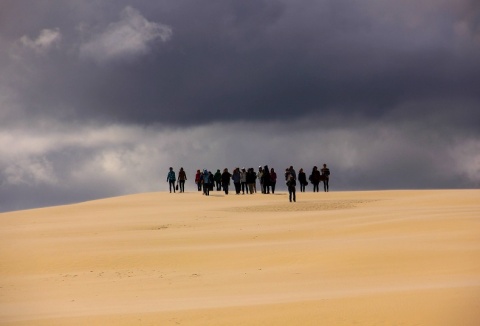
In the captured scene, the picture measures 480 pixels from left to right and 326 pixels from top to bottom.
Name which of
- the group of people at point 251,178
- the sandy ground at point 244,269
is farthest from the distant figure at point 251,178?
the sandy ground at point 244,269

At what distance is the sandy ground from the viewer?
1059 cm

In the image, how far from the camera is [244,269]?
700 inches

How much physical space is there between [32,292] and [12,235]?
13.5 m

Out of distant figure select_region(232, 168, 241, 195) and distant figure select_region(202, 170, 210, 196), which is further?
distant figure select_region(232, 168, 241, 195)

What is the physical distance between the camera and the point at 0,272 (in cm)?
1973

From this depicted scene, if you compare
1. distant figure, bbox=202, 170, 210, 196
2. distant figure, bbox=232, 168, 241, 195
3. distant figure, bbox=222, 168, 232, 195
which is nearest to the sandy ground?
distant figure, bbox=202, 170, 210, 196

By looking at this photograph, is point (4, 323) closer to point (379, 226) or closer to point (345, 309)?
point (345, 309)

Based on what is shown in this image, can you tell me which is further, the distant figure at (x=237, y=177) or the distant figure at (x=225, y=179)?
the distant figure at (x=225, y=179)

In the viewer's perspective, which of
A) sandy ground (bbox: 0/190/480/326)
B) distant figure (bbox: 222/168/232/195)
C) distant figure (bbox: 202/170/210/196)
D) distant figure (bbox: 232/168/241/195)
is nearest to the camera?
sandy ground (bbox: 0/190/480/326)

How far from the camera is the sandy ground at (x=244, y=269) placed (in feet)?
34.8

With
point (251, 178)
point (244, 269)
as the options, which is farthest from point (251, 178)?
point (244, 269)

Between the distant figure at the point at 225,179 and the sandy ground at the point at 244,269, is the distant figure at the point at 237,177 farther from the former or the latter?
the sandy ground at the point at 244,269

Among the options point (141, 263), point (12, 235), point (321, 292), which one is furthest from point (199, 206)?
point (321, 292)

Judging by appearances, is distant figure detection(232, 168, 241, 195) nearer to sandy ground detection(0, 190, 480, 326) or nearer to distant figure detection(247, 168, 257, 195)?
distant figure detection(247, 168, 257, 195)
